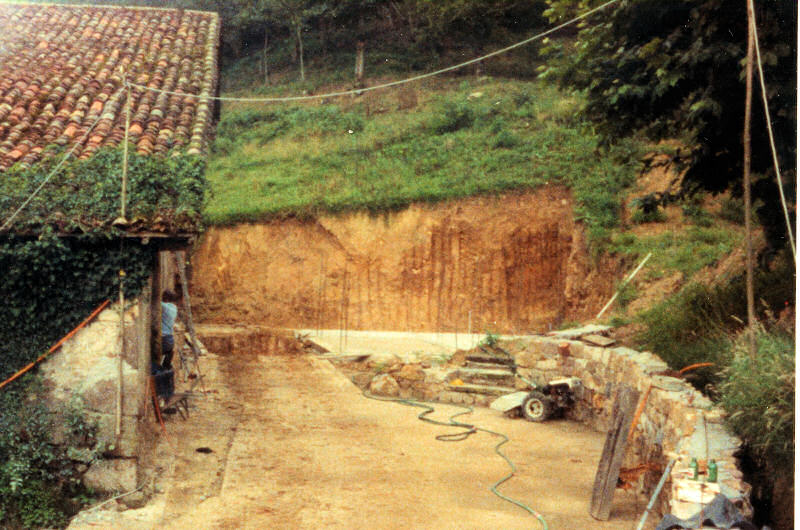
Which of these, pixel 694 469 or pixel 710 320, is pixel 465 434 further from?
pixel 694 469

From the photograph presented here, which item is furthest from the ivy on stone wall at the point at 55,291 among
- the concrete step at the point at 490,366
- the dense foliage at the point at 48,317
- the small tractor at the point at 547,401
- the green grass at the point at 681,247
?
the green grass at the point at 681,247

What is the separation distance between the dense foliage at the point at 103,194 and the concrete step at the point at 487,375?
826 centimetres

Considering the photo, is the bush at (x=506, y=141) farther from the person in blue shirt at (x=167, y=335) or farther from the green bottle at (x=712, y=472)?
the green bottle at (x=712, y=472)

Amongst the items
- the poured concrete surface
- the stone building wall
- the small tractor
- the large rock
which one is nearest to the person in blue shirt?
the poured concrete surface

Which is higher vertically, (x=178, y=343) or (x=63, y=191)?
(x=63, y=191)

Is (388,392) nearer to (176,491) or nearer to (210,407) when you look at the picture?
(210,407)

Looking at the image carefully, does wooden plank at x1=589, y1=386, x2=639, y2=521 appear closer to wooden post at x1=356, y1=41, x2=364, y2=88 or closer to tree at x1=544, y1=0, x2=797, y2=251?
tree at x1=544, y1=0, x2=797, y2=251

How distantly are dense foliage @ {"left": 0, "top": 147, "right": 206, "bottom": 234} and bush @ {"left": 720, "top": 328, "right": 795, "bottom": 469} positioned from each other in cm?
667

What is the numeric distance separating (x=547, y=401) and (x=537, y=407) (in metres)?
0.25

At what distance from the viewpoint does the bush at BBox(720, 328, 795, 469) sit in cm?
678

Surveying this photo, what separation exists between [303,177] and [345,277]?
495cm

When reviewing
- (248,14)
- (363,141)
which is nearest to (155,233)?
(363,141)

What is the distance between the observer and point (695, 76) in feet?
39.2

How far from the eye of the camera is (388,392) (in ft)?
58.6
